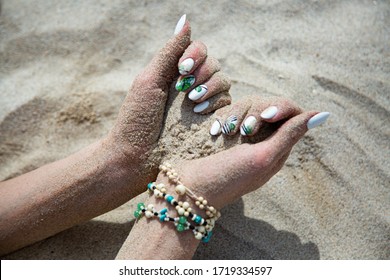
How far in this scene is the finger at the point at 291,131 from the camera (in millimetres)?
1564

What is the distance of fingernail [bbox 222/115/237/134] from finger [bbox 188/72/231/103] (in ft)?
0.46

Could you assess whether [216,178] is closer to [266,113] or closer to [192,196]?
[192,196]

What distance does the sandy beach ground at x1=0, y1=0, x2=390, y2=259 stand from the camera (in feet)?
6.30

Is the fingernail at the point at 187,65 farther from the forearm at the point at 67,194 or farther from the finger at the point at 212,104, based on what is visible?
the forearm at the point at 67,194

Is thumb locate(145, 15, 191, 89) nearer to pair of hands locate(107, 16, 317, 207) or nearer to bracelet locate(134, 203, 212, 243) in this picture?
pair of hands locate(107, 16, 317, 207)

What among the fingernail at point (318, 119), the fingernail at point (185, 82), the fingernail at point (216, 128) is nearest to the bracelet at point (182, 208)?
the fingernail at point (216, 128)

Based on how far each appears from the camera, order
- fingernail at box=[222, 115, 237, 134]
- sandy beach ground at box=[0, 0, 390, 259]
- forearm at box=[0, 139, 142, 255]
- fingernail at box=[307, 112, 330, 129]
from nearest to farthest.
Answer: fingernail at box=[307, 112, 330, 129]
fingernail at box=[222, 115, 237, 134]
forearm at box=[0, 139, 142, 255]
sandy beach ground at box=[0, 0, 390, 259]

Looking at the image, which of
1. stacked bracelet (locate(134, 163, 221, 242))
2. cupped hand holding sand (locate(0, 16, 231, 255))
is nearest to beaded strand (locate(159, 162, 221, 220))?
stacked bracelet (locate(134, 163, 221, 242))

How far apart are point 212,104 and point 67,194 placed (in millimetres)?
736

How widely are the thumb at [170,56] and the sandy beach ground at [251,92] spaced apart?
1.98 feet

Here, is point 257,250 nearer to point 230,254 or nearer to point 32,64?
point 230,254

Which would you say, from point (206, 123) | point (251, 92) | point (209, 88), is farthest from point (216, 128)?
point (251, 92)

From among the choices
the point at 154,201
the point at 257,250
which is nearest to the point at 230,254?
the point at 257,250
